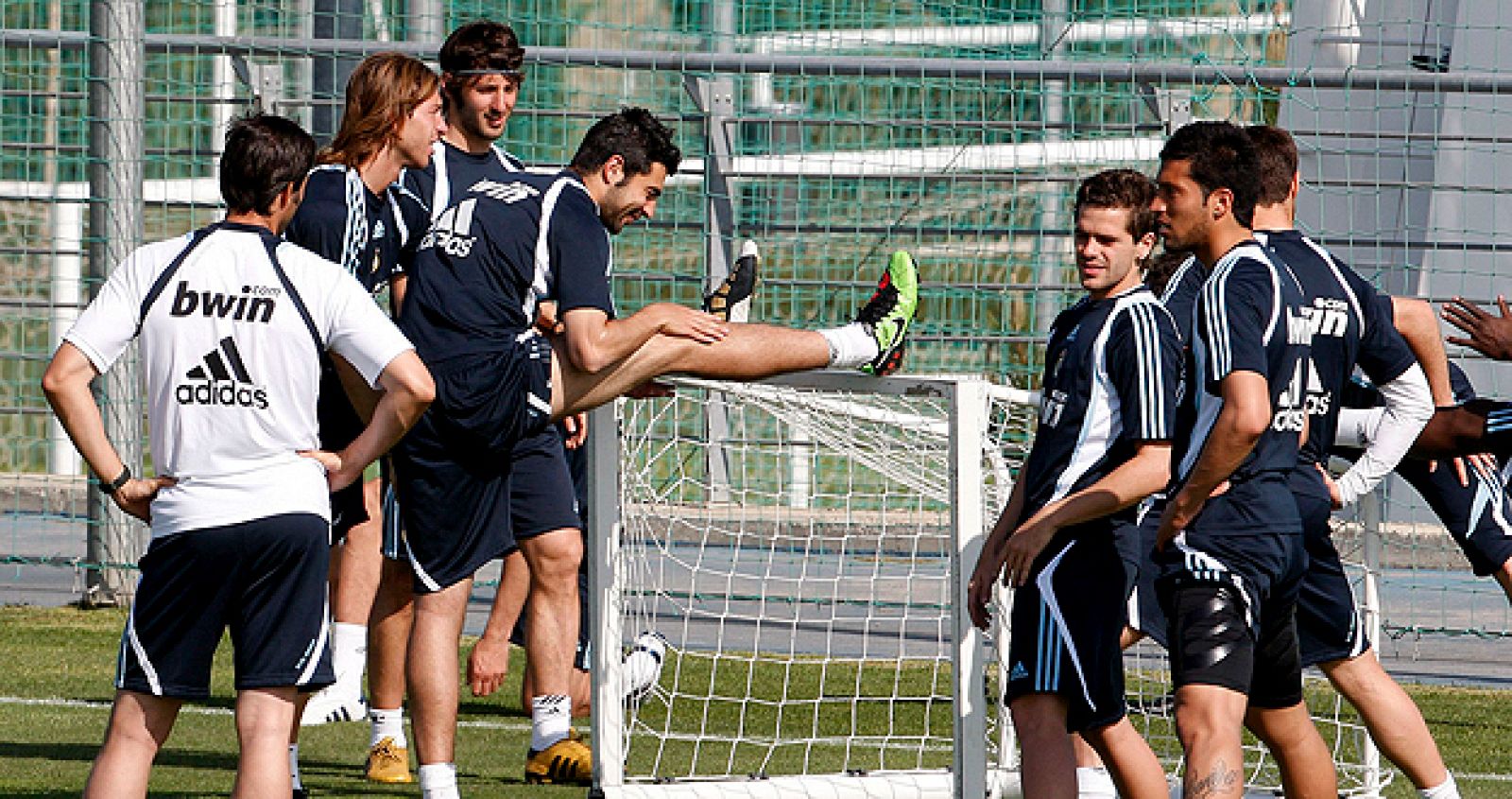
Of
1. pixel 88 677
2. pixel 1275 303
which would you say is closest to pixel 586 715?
pixel 88 677

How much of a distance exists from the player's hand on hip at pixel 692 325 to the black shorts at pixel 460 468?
541mm

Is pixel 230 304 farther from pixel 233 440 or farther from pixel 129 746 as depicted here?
pixel 129 746

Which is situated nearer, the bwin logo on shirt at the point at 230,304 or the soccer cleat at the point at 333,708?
the bwin logo on shirt at the point at 230,304

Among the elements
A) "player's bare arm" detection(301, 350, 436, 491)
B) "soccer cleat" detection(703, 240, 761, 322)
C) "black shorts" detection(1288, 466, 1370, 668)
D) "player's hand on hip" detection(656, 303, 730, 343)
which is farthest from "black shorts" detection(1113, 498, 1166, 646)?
"player's bare arm" detection(301, 350, 436, 491)

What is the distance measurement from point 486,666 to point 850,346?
1721 mm

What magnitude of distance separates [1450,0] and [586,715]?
6711 mm

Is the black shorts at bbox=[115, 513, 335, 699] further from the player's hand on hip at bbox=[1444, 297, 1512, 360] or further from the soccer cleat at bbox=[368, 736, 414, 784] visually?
the player's hand on hip at bbox=[1444, 297, 1512, 360]

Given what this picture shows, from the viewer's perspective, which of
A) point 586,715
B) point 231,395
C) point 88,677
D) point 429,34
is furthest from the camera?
point 429,34

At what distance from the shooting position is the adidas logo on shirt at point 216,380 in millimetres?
4855

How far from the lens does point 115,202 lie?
427 inches

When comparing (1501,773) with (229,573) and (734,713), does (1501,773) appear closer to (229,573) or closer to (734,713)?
(734,713)

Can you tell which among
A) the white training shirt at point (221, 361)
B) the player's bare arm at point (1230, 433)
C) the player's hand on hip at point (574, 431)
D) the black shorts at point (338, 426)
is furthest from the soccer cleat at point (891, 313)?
the white training shirt at point (221, 361)

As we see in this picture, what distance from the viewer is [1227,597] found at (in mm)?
5141

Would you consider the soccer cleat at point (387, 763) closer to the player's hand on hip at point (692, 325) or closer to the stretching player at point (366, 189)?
the stretching player at point (366, 189)
